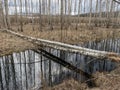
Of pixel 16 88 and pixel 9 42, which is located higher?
pixel 9 42

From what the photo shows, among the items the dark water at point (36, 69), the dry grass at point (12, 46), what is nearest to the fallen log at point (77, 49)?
the dark water at point (36, 69)

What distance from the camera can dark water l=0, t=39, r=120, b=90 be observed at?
8.12 m

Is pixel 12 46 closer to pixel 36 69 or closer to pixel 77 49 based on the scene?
pixel 36 69

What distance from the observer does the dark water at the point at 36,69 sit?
8117 mm

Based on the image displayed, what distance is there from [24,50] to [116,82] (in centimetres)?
841

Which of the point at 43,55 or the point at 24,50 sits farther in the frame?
the point at 24,50

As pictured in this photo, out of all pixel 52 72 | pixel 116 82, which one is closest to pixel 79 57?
pixel 52 72

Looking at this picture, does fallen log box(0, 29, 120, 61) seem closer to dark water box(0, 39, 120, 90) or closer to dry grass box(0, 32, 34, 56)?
dark water box(0, 39, 120, 90)

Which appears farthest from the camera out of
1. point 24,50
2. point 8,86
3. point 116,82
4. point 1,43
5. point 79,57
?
point 1,43

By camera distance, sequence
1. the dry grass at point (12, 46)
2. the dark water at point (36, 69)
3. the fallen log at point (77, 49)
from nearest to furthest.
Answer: the dark water at point (36, 69) < the fallen log at point (77, 49) < the dry grass at point (12, 46)

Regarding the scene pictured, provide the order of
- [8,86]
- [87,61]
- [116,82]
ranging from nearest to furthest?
1. [116,82]
2. [8,86]
3. [87,61]

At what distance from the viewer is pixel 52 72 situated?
9336mm

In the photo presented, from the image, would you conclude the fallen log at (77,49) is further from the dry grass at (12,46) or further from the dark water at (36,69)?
the dry grass at (12,46)

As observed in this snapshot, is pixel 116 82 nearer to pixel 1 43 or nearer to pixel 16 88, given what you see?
pixel 16 88
